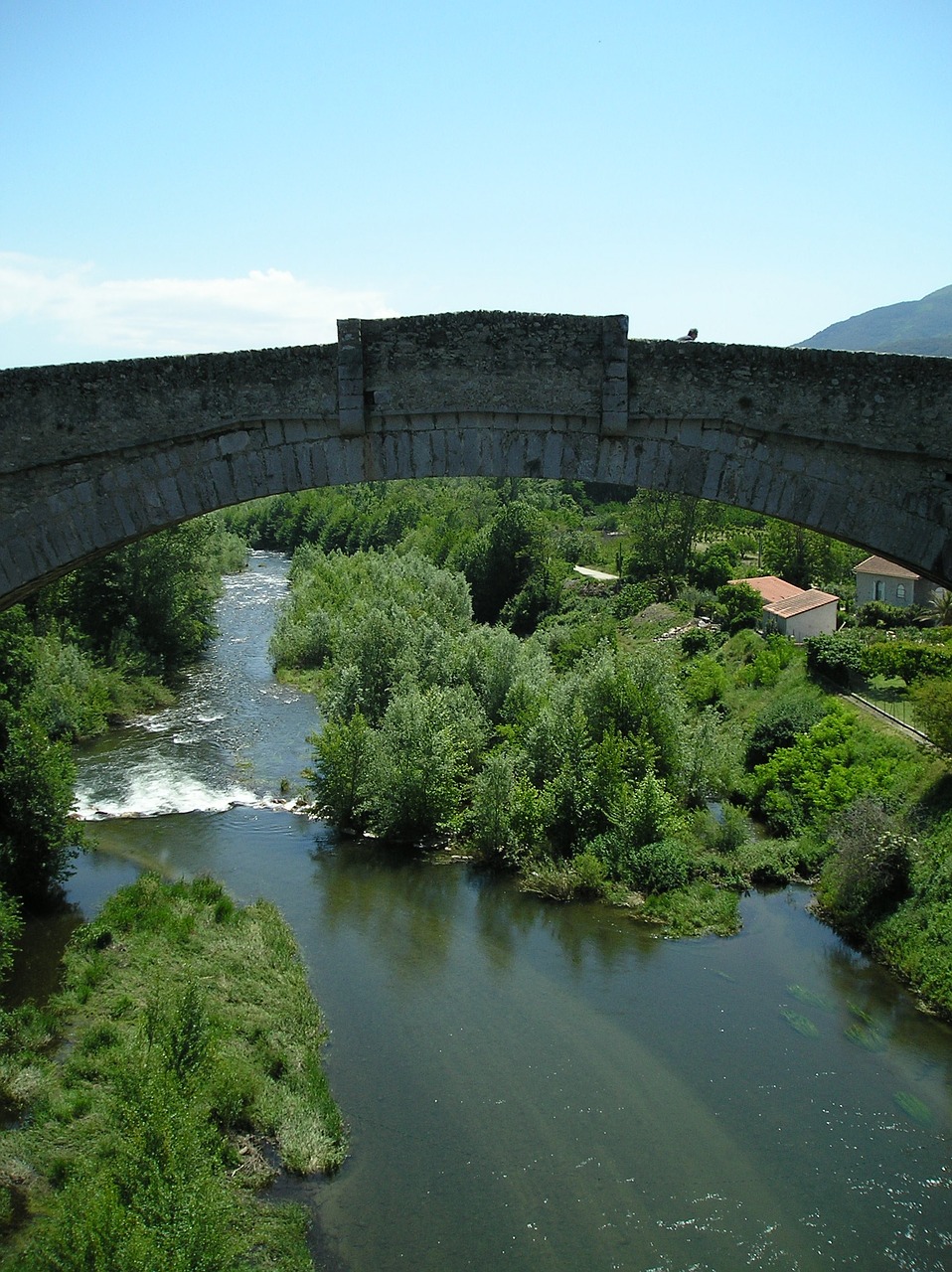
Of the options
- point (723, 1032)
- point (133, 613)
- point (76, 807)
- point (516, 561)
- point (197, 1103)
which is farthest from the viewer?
point (516, 561)

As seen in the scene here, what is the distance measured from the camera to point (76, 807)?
651 inches

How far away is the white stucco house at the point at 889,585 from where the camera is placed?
25266 mm

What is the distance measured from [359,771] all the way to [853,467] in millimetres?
11461

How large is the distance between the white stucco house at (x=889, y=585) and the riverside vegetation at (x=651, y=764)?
1334mm

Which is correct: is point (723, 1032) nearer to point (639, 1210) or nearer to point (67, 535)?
point (639, 1210)

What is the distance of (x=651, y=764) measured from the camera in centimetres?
1638

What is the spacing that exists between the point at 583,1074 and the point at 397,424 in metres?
7.07

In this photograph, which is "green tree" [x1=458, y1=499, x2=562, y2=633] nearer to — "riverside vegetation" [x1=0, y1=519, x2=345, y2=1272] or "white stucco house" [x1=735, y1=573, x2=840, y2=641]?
"white stucco house" [x1=735, y1=573, x2=840, y2=641]

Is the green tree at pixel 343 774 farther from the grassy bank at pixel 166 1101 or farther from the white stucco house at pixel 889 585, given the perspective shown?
the white stucco house at pixel 889 585

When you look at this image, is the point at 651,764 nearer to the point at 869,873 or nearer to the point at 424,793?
the point at 424,793

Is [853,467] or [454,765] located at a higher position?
[853,467]

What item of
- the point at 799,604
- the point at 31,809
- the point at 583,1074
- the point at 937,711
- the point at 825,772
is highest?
the point at 937,711

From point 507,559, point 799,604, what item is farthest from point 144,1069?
point 507,559

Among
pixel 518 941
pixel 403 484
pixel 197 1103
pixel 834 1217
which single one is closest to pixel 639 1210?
pixel 834 1217
